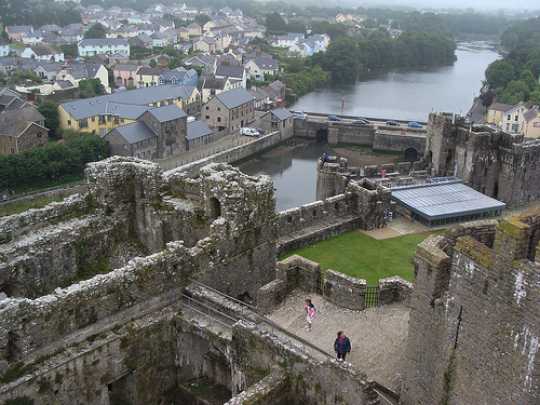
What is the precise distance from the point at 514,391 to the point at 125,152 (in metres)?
53.7

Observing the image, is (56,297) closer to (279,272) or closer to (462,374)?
(279,272)

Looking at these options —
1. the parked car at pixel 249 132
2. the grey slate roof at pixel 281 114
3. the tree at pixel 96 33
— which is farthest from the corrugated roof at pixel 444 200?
the tree at pixel 96 33

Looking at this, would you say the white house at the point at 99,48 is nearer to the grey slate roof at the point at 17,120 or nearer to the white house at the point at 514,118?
the grey slate roof at the point at 17,120

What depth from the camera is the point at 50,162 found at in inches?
2200

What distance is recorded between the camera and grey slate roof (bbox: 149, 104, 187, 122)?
2484 inches

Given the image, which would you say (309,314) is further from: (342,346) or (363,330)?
(342,346)

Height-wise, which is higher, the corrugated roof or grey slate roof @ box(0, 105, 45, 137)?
the corrugated roof

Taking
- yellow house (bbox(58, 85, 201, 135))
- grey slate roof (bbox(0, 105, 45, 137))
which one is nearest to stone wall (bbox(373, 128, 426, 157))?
yellow house (bbox(58, 85, 201, 135))

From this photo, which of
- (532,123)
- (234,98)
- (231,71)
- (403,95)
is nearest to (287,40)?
(403,95)

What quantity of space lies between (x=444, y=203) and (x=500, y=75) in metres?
71.0

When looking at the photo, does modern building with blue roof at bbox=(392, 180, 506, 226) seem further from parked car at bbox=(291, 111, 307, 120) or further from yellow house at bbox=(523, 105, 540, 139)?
parked car at bbox=(291, 111, 307, 120)

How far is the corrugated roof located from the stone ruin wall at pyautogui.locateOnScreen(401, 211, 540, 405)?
25.0m

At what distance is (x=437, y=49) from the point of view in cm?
14988

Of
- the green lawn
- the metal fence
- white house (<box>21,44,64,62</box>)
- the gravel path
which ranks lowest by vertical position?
white house (<box>21,44,64,62</box>)
